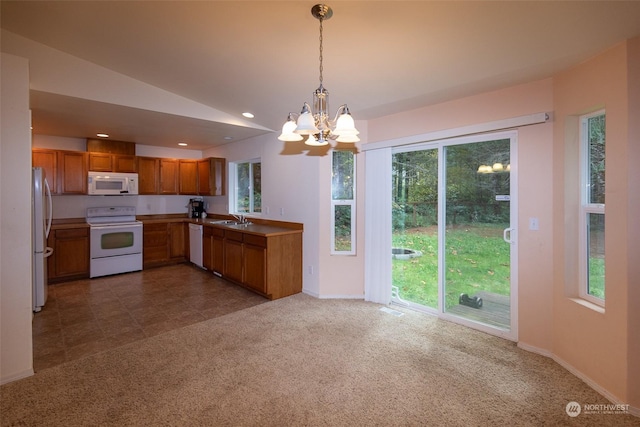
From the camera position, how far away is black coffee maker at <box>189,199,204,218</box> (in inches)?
256

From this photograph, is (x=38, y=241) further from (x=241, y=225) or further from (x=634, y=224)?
(x=634, y=224)

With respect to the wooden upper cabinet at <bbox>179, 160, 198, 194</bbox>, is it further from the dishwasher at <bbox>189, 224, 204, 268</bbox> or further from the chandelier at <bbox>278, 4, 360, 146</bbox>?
the chandelier at <bbox>278, 4, 360, 146</bbox>

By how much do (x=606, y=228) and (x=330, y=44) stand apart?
8.20ft

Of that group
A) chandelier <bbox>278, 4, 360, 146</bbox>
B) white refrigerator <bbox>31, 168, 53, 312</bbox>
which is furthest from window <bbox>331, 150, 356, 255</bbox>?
white refrigerator <bbox>31, 168, 53, 312</bbox>

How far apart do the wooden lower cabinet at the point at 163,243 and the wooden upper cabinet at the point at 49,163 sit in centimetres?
146

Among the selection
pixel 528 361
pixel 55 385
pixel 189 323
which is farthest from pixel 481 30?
pixel 55 385

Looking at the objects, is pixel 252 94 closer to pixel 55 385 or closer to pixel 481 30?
pixel 481 30

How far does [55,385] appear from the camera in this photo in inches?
86.7

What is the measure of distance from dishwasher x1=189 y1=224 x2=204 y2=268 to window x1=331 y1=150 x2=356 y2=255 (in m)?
2.79

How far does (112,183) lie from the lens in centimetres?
530

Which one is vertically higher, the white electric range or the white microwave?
the white microwave

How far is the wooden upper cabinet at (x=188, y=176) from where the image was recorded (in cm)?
621

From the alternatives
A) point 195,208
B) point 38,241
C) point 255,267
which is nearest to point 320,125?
point 255,267

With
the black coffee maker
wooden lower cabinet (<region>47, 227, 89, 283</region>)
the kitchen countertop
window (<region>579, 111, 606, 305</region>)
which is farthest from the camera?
the black coffee maker
